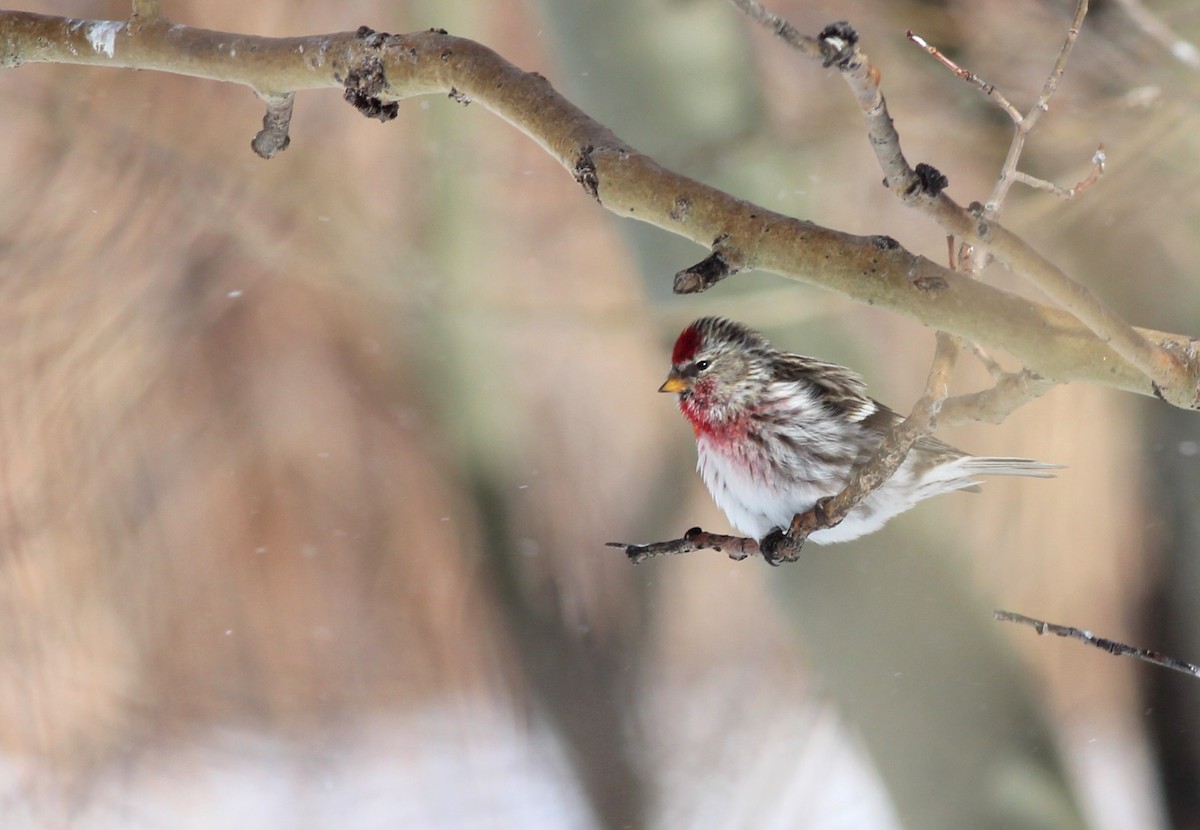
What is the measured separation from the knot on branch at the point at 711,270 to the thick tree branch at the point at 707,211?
0.01 metres

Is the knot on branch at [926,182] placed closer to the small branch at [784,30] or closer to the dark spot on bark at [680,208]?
the small branch at [784,30]

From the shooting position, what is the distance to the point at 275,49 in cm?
165

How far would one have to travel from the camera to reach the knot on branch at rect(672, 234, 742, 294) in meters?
1.29

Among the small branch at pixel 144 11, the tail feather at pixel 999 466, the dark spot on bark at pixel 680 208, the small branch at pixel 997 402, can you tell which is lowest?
the small branch at pixel 997 402

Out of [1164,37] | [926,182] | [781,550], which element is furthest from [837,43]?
[1164,37]

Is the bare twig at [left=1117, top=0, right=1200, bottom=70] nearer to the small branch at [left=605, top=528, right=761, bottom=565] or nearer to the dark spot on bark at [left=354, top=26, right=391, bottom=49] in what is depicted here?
the small branch at [left=605, top=528, right=761, bottom=565]

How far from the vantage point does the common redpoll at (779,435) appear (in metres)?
2.16

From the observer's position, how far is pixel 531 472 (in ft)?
15.2

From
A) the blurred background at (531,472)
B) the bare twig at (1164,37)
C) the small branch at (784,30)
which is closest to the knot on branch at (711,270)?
the small branch at (784,30)

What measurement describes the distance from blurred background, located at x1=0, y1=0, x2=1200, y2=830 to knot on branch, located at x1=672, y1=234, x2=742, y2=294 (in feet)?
4.62

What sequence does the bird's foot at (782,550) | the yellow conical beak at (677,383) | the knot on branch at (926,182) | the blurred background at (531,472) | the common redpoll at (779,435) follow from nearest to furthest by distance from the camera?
the knot on branch at (926,182) → the bird's foot at (782,550) → the common redpoll at (779,435) → the yellow conical beak at (677,383) → the blurred background at (531,472)

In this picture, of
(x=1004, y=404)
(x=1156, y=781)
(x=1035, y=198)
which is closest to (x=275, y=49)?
(x=1004, y=404)

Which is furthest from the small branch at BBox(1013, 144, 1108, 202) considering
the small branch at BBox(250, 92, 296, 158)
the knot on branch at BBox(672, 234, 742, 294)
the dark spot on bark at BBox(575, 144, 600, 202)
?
the small branch at BBox(250, 92, 296, 158)

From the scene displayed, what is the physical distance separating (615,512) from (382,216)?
1540mm
